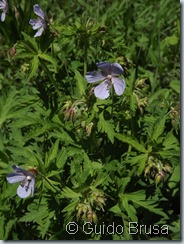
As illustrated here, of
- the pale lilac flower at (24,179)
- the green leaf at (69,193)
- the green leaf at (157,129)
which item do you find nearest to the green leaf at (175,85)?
the green leaf at (157,129)

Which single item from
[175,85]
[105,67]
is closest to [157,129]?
[105,67]

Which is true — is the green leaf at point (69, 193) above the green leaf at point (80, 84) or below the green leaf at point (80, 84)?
below

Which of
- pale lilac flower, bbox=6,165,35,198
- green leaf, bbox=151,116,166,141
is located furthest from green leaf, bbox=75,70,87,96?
pale lilac flower, bbox=6,165,35,198

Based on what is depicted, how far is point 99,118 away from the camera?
232 centimetres

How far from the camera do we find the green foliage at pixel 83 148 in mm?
2314

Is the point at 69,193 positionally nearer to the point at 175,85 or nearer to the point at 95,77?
the point at 95,77

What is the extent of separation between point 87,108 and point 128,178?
0.46m

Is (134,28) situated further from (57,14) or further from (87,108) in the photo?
(87,108)

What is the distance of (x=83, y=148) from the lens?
2529mm

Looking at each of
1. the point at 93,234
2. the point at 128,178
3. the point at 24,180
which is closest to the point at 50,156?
the point at 24,180

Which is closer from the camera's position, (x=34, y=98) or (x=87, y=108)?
(x=87, y=108)

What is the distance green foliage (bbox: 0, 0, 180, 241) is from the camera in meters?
2.31
